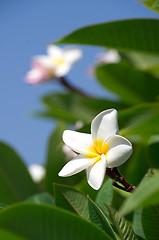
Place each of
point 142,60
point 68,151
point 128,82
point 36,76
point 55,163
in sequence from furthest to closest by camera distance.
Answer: point 36,76
point 142,60
point 128,82
point 55,163
point 68,151

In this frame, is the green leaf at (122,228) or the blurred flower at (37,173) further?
the blurred flower at (37,173)

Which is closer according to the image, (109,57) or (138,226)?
(138,226)

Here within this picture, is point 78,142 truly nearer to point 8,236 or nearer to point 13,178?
point 8,236

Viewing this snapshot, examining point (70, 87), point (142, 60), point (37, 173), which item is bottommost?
point (37, 173)

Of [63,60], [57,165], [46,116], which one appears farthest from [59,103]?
[57,165]

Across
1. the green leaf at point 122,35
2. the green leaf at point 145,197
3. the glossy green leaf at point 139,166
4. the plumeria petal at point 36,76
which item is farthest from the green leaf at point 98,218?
the plumeria petal at point 36,76

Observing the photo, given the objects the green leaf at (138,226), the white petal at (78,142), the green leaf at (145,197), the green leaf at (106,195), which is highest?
the green leaf at (145,197)

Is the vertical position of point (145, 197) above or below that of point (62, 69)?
above

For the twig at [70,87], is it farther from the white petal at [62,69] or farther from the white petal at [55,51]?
the white petal at [55,51]

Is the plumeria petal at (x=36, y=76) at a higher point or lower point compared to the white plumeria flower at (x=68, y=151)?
lower

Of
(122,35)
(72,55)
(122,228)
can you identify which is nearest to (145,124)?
(122,228)
